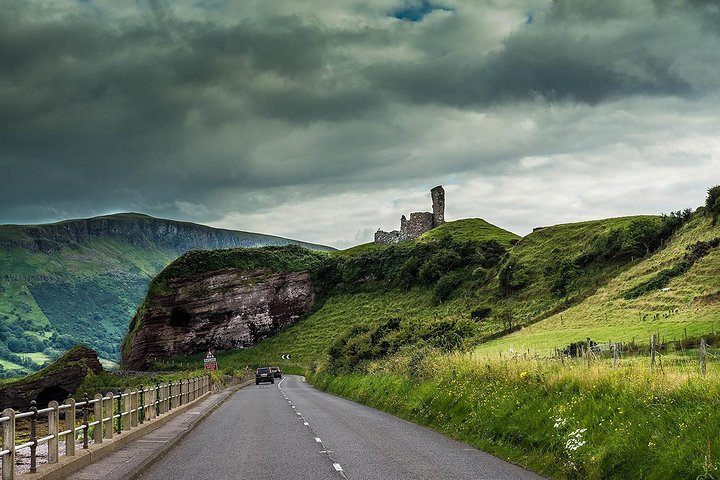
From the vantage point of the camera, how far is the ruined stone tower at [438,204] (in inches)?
7672

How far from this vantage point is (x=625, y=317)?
71062mm

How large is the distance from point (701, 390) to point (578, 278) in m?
87.5

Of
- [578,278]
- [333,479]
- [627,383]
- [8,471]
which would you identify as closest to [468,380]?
[627,383]

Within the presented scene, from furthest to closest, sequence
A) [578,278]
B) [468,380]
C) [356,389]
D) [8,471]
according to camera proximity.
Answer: [578,278] → [356,389] → [468,380] → [8,471]

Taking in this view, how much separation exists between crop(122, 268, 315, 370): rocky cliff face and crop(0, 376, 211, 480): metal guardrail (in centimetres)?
9163

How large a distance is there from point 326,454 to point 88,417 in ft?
24.5

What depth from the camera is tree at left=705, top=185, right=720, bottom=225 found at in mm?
92812

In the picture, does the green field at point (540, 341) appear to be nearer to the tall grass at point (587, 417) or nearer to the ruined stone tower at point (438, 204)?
the tall grass at point (587, 417)

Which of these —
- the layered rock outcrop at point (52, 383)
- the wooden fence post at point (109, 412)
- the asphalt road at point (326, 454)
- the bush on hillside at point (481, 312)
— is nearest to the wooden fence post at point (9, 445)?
the asphalt road at point (326, 454)

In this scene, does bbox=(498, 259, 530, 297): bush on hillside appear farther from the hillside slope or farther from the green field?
the hillside slope

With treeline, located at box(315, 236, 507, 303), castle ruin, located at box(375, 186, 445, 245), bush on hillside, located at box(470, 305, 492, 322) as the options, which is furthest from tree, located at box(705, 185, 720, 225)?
castle ruin, located at box(375, 186, 445, 245)

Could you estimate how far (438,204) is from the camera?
197 metres

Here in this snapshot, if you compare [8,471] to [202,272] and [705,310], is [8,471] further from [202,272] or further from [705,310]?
[202,272]

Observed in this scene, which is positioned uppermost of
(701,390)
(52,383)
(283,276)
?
(283,276)
